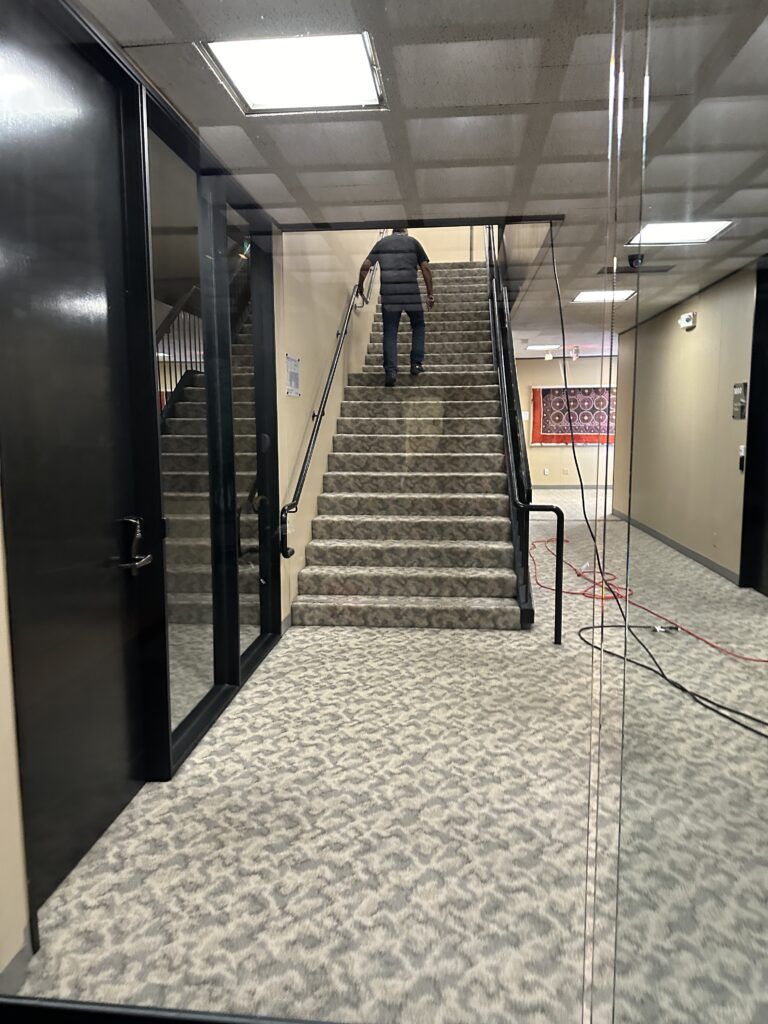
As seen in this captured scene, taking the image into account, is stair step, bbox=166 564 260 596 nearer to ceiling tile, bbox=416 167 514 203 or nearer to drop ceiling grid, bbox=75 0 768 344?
drop ceiling grid, bbox=75 0 768 344

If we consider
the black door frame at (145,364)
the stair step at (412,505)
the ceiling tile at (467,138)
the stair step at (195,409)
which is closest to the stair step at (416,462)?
the stair step at (412,505)

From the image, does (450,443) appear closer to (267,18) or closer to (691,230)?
(691,230)

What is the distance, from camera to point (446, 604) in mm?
3537

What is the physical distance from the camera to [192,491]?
2.29 meters

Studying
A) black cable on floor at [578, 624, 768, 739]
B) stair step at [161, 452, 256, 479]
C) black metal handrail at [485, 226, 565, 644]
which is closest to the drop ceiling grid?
black metal handrail at [485, 226, 565, 644]

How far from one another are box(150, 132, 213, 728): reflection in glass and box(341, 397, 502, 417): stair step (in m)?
2.36

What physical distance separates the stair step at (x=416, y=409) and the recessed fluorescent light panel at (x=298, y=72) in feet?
8.66

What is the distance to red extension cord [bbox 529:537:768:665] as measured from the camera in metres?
2.12

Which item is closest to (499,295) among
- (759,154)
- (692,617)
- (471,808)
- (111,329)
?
(759,154)

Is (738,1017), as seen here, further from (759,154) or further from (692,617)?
(759,154)

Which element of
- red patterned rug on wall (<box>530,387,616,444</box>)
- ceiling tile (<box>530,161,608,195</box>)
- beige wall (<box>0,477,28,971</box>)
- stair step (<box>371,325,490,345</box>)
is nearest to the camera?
beige wall (<box>0,477,28,971</box>)

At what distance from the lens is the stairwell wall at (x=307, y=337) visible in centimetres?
A: 323

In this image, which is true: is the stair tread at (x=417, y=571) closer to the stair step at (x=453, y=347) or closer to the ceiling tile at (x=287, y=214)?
the stair step at (x=453, y=347)

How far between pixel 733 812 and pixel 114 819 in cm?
179
